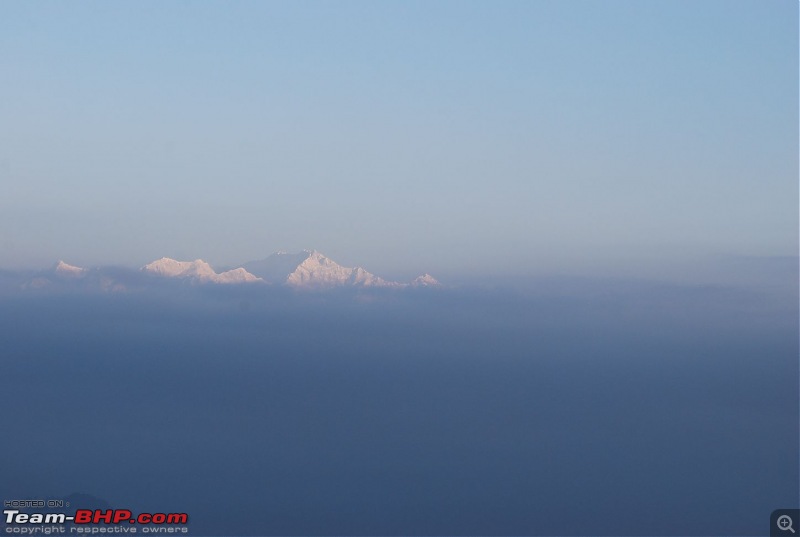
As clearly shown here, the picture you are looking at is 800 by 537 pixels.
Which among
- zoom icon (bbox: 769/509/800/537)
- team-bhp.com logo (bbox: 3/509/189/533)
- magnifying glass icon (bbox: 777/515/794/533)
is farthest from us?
→ magnifying glass icon (bbox: 777/515/794/533)

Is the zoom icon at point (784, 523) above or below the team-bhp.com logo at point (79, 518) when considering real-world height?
below

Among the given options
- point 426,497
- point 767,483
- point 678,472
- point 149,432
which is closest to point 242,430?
point 149,432

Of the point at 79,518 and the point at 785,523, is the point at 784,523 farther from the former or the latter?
the point at 79,518

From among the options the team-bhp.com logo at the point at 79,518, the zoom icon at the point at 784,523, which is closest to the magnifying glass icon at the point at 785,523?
the zoom icon at the point at 784,523

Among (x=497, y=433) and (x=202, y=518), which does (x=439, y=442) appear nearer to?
(x=497, y=433)

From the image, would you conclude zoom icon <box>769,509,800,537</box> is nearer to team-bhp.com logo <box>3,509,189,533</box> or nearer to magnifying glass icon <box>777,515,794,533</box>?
magnifying glass icon <box>777,515,794,533</box>

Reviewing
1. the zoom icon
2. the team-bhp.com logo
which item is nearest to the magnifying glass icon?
the zoom icon

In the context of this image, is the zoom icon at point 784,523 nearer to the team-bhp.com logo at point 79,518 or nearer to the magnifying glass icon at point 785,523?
the magnifying glass icon at point 785,523

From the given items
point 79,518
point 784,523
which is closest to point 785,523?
point 784,523
